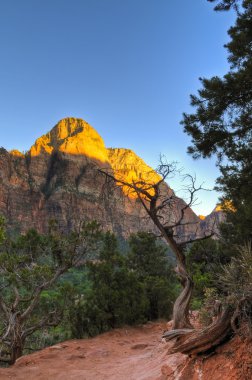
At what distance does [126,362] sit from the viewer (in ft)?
30.1

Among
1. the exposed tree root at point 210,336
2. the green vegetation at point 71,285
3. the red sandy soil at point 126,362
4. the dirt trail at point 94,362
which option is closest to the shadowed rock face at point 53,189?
the green vegetation at point 71,285

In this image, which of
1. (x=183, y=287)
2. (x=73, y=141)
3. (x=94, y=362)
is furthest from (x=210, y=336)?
(x=73, y=141)

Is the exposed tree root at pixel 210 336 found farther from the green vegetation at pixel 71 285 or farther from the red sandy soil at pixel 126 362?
the green vegetation at pixel 71 285

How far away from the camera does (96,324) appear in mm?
15070

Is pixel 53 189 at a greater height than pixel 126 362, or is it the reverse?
pixel 53 189

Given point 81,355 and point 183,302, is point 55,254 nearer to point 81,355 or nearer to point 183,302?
point 81,355

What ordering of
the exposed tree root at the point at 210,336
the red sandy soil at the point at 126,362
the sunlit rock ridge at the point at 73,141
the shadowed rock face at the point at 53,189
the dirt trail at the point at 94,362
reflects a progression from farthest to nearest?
1. the sunlit rock ridge at the point at 73,141
2. the shadowed rock face at the point at 53,189
3. the dirt trail at the point at 94,362
4. the exposed tree root at the point at 210,336
5. the red sandy soil at the point at 126,362

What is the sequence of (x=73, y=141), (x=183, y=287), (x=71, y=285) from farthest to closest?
(x=73, y=141) < (x=71, y=285) < (x=183, y=287)

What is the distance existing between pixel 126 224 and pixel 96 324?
96.6 metres

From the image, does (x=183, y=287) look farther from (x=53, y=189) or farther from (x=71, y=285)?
(x=53, y=189)

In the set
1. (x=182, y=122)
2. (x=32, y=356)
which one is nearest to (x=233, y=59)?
(x=182, y=122)

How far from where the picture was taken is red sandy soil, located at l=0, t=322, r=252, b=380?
4941 mm

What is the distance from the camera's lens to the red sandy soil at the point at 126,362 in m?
4.94

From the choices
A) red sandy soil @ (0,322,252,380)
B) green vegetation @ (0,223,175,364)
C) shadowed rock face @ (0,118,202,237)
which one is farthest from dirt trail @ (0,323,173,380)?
shadowed rock face @ (0,118,202,237)
